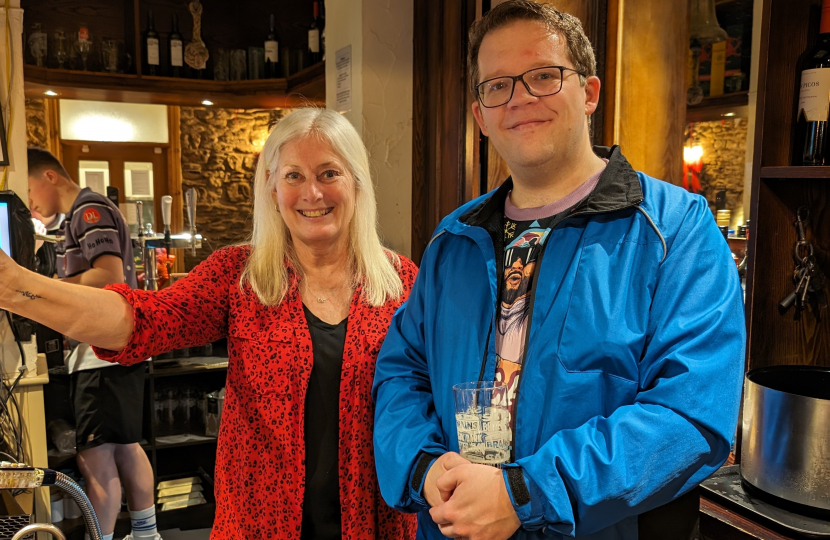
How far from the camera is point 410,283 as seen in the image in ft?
5.63

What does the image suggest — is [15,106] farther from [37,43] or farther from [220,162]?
[220,162]

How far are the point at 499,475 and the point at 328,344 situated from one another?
0.60 meters

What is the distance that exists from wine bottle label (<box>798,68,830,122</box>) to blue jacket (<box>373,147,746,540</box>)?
1.72ft

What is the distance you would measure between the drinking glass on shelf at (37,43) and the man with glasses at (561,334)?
5021mm

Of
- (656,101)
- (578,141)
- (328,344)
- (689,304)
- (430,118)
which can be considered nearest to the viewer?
(689,304)

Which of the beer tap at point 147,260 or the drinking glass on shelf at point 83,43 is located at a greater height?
the drinking glass on shelf at point 83,43

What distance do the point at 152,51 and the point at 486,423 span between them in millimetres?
5421

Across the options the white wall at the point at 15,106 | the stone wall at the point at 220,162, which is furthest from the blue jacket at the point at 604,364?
the stone wall at the point at 220,162

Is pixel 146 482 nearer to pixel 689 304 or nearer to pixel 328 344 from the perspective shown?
pixel 328 344

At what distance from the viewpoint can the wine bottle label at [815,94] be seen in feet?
4.62

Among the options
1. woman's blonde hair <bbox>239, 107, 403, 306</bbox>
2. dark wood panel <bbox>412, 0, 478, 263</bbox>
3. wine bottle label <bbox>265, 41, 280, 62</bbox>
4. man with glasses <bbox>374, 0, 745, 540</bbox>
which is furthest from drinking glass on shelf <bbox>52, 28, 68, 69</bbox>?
man with glasses <bbox>374, 0, 745, 540</bbox>

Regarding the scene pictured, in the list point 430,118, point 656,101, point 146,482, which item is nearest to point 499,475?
point 656,101

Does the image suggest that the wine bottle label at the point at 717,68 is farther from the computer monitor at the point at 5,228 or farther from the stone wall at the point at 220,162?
the stone wall at the point at 220,162

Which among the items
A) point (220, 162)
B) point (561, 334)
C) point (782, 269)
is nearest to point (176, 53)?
point (220, 162)
